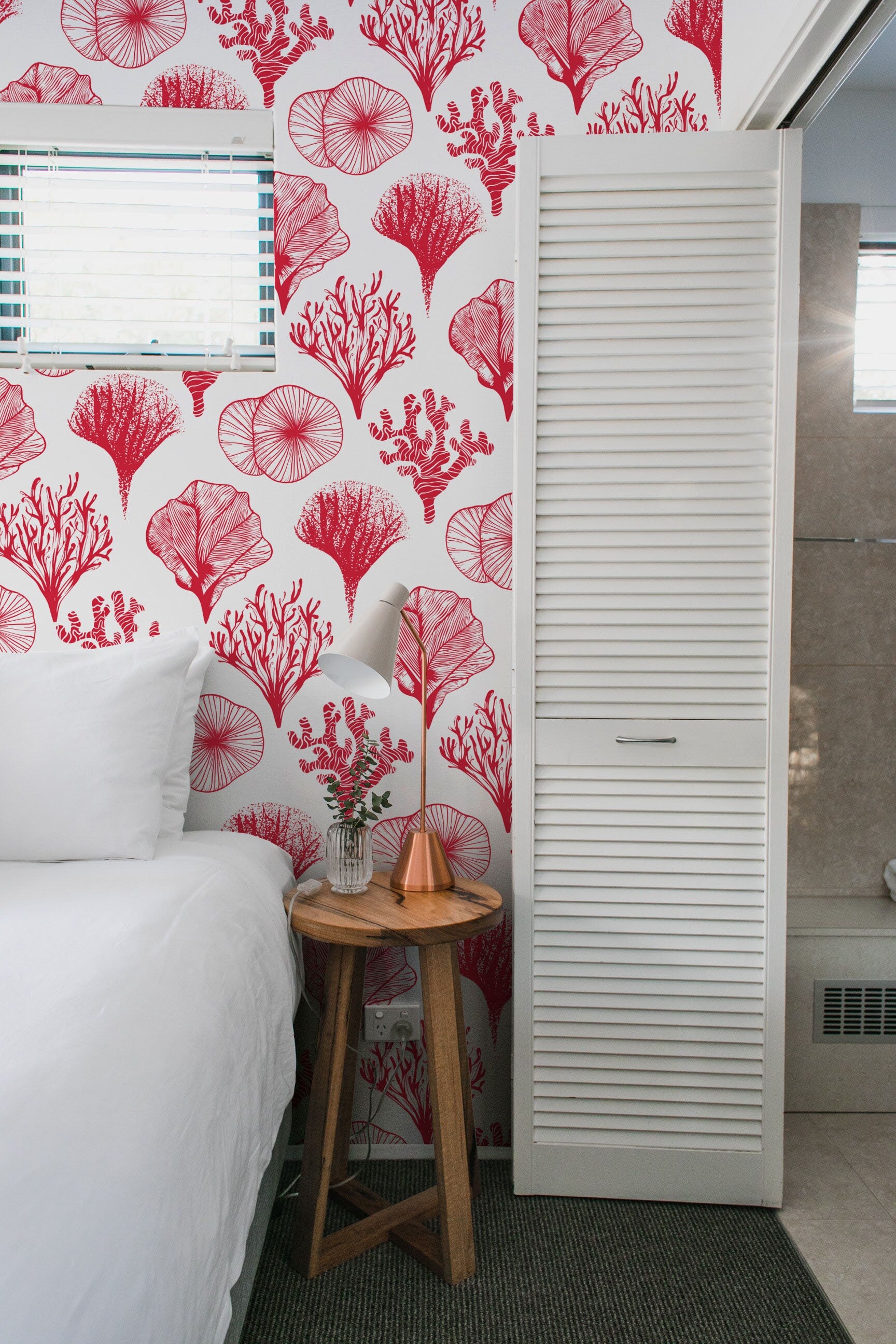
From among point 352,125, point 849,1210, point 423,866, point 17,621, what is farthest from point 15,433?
point 849,1210

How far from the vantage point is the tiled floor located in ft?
4.83

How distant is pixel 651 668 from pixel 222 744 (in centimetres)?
94

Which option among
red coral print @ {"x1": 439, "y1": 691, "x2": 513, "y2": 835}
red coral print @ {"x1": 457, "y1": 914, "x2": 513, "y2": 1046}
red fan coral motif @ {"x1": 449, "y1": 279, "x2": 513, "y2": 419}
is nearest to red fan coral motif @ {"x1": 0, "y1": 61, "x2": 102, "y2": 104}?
red fan coral motif @ {"x1": 449, "y1": 279, "x2": 513, "y2": 419}

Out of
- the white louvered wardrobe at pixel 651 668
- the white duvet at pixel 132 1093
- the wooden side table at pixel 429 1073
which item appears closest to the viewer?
the white duvet at pixel 132 1093

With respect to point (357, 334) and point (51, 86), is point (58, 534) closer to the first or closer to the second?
point (357, 334)

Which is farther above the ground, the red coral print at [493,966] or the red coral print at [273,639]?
the red coral print at [273,639]

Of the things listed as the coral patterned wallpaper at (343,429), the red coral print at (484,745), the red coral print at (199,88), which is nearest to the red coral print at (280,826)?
the coral patterned wallpaper at (343,429)

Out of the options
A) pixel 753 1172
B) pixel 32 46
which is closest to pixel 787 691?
pixel 753 1172

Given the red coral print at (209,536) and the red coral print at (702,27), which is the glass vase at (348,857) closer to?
the red coral print at (209,536)

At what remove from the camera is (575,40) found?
6.12 feet

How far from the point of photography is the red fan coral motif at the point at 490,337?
1.89m

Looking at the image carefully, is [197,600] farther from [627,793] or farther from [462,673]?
[627,793]

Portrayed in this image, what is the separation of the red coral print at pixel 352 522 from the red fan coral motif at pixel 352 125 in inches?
27.0

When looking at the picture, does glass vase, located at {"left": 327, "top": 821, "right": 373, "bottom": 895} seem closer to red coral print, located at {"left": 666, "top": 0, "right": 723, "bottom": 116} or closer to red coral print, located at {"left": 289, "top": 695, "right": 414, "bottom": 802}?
red coral print, located at {"left": 289, "top": 695, "right": 414, "bottom": 802}
